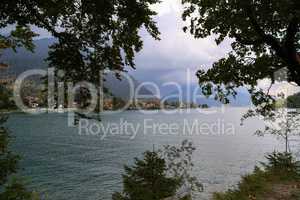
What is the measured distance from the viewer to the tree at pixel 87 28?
23.7ft

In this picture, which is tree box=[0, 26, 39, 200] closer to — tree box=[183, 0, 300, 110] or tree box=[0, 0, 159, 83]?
tree box=[0, 0, 159, 83]

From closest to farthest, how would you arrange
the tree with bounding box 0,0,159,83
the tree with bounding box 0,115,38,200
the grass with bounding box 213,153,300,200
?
the tree with bounding box 0,0,159,83 < the tree with bounding box 0,115,38,200 < the grass with bounding box 213,153,300,200

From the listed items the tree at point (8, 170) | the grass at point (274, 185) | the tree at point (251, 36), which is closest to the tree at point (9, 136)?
the tree at point (8, 170)

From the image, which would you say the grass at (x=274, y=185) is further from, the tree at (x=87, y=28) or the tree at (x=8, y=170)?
the tree at (x=87, y=28)

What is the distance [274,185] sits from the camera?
78.5 ft

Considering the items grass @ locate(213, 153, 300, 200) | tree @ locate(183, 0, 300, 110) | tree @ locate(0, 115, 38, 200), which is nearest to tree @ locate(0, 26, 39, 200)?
tree @ locate(0, 115, 38, 200)

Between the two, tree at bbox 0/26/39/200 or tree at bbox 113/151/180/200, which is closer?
tree at bbox 0/26/39/200

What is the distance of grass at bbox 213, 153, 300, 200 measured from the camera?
817 inches

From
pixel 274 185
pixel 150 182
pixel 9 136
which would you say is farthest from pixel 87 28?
pixel 274 185

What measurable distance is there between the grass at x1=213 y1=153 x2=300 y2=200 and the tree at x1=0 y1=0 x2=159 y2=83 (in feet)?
49.8

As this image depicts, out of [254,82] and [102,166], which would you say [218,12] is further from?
[102,166]

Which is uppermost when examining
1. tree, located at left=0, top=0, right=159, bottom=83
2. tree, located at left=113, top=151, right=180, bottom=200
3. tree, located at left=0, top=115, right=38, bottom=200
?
tree, located at left=0, top=0, right=159, bottom=83

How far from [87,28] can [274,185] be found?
20.3 meters

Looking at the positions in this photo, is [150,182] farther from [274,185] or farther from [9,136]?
[274,185]
